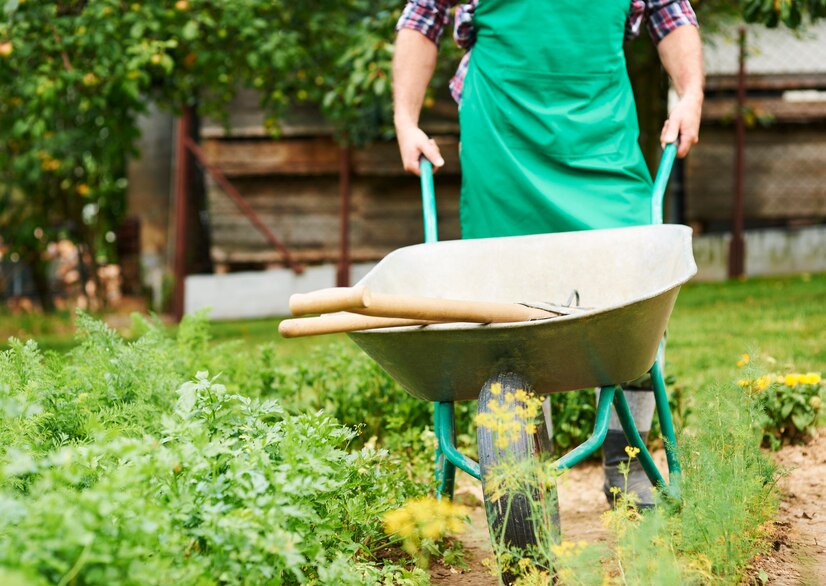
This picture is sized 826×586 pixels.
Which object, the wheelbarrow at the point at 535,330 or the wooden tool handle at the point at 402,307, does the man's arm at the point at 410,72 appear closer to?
the wheelbarrow at the point at 535,330

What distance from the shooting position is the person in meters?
2.37

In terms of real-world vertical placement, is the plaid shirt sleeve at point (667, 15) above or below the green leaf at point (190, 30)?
below

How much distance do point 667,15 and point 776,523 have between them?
1277mm

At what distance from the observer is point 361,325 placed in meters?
1.68

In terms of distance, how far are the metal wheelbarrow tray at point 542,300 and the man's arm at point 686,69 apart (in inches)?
16.5

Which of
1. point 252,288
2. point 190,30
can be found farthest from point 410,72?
point 252,288

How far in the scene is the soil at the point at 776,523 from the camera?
2.01 m

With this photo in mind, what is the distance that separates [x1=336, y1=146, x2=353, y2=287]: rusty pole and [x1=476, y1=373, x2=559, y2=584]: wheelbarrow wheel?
241 inches

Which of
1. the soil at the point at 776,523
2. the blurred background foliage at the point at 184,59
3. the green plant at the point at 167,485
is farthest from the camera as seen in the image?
the blurred background foliage at the point at 184,59

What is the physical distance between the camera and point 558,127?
2.36 m

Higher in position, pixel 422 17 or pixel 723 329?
pixel 422 17

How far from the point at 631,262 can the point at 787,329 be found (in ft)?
10.4

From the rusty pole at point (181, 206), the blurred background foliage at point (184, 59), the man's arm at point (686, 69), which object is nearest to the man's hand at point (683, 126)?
the man's arm at point (686, 69)

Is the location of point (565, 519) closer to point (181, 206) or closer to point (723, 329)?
point (723, 329)
